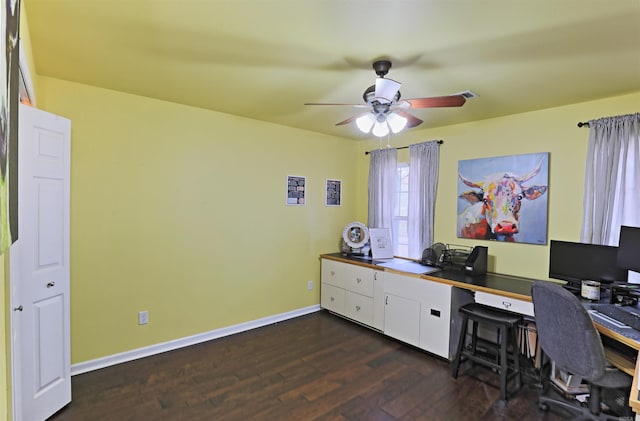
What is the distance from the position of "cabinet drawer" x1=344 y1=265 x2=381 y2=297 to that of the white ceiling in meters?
1.88

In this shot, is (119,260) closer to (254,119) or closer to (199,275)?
(199,275)

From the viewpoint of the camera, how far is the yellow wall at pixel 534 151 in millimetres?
2717

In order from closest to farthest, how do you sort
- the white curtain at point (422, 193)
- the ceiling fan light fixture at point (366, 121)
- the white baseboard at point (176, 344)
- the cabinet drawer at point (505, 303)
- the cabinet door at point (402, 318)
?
the ceiling fan light fixture at point (366, 121) < the cabinet drawer at point (505, 303) < the white baseboard at point (176, 344) < the cabinet door at point (402, 318) < the white curtain at point (422, 193)

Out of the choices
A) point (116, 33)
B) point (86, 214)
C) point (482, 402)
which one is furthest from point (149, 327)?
point (482, 402)

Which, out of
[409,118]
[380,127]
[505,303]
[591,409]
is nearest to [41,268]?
[380,127]

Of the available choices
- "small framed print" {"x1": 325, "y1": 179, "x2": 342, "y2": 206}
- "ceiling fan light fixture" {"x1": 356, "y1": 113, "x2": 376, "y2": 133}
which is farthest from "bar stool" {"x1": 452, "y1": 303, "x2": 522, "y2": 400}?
"small framed print" {"x1": 325, "y1": 179, "x2": 342, "y2": 206}

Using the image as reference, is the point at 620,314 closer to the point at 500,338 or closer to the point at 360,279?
the point at 500,338

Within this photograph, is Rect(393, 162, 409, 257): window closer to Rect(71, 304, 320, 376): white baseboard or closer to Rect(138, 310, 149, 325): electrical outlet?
Rect(71, 304, 320, 376): white baseboard

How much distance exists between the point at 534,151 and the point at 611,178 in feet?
2.03

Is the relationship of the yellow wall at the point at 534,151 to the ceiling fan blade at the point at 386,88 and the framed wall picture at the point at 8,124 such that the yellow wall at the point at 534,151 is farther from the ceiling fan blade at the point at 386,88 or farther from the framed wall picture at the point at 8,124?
the framed wall picture at the point at 8,124

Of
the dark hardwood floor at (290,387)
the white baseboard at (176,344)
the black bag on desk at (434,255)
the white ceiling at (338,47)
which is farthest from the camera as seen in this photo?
the black bag on desk at (434,255)

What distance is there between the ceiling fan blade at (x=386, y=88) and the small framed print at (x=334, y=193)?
228 cm

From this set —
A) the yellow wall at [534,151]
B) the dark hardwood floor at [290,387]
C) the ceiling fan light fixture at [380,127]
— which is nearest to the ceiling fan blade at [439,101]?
the ceiling fan light fixture at [380,127]

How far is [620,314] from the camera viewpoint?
1.99 metres
